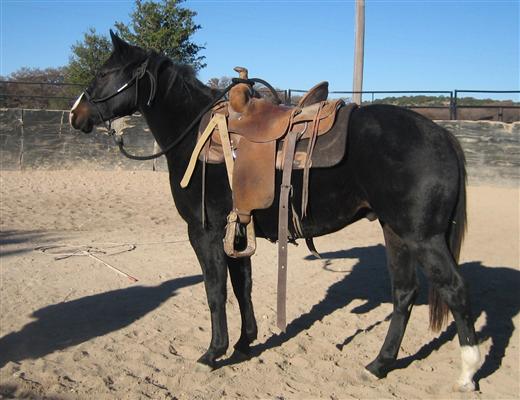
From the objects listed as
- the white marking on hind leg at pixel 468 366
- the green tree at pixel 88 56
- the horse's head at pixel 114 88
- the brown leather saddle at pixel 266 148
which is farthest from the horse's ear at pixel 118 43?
the green tree at pixel 88 56

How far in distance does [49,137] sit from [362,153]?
1199cm

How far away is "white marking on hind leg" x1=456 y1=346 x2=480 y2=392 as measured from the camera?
3265 mm

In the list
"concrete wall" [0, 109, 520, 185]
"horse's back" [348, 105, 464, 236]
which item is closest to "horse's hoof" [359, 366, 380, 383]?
"horse's back" [348, 105, 464, 236]

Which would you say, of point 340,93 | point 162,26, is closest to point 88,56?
point 162,26

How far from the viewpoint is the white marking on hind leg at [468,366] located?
3.26 meters

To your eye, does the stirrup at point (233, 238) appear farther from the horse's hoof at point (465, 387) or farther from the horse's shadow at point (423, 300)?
the horse's hoof at point (465, 387)

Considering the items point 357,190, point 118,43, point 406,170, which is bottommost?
point 357,190

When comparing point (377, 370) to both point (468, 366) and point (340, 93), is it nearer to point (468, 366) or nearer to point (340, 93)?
point (468, 366)

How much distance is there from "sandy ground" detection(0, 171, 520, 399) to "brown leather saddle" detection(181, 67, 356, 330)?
2.26ft

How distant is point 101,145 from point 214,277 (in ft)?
36.4

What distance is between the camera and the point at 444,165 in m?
3.08

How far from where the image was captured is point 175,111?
368 centimetres

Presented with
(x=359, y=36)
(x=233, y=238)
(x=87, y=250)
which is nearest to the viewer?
(x=233, y=238)

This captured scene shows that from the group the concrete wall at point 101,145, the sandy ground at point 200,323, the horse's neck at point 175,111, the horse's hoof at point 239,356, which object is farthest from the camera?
the concrete wall at point 101,145
